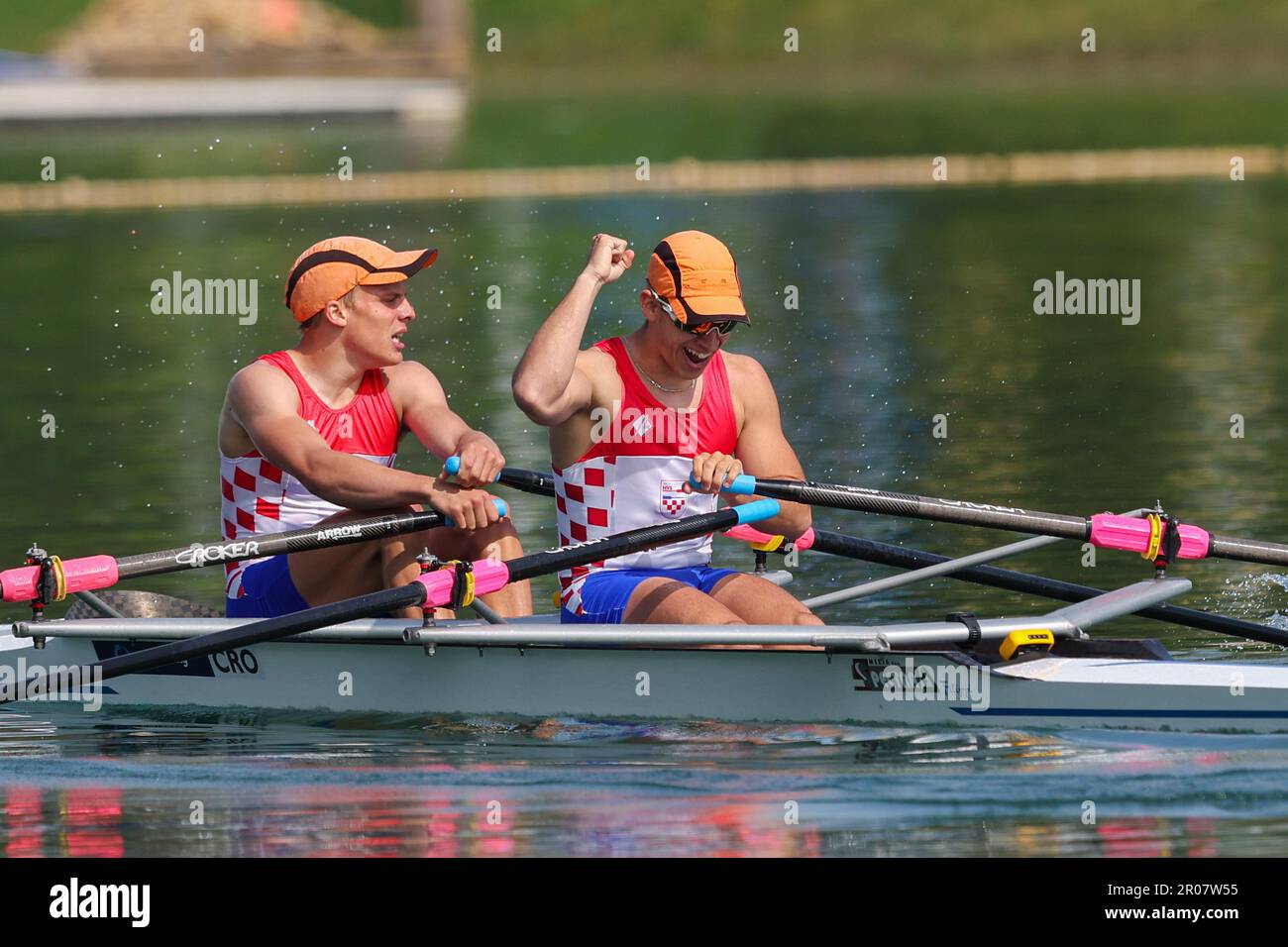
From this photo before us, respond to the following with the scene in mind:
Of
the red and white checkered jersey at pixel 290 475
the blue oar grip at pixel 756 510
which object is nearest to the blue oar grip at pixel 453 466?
the red and white checkered jersey at pixel 290 475

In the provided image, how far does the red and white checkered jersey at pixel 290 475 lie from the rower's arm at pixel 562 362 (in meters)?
0.91

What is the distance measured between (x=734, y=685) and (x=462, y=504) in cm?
117

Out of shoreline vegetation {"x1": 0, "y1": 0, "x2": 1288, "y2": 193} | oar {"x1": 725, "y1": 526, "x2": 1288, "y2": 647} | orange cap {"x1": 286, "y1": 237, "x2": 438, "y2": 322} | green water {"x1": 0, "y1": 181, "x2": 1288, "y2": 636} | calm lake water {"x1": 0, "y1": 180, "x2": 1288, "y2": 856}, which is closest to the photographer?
calm lake water {"x1": 0, "y1": 180, "x2": 1288, "y2": 856}

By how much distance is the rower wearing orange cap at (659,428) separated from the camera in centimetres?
759

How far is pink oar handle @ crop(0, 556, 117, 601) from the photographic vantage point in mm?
8109

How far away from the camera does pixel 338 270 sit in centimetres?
823

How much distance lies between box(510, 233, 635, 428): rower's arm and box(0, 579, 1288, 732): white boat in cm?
82

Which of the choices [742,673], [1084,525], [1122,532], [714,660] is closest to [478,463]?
[714,660]

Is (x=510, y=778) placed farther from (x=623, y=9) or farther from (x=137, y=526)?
(x=623, y=9)

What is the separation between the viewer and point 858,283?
23.1m

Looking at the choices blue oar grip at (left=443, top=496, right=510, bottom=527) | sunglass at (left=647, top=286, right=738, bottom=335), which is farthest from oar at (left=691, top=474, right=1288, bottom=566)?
blue oar grip at (left=443, top=496, right=510, bottom=527)

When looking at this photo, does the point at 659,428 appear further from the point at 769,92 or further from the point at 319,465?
the point at 769,92

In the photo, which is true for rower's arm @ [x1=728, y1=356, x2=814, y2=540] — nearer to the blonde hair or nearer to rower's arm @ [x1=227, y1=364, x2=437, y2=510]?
rower's arm @ [x1=227, y1=364, x2=437, y2=510]
